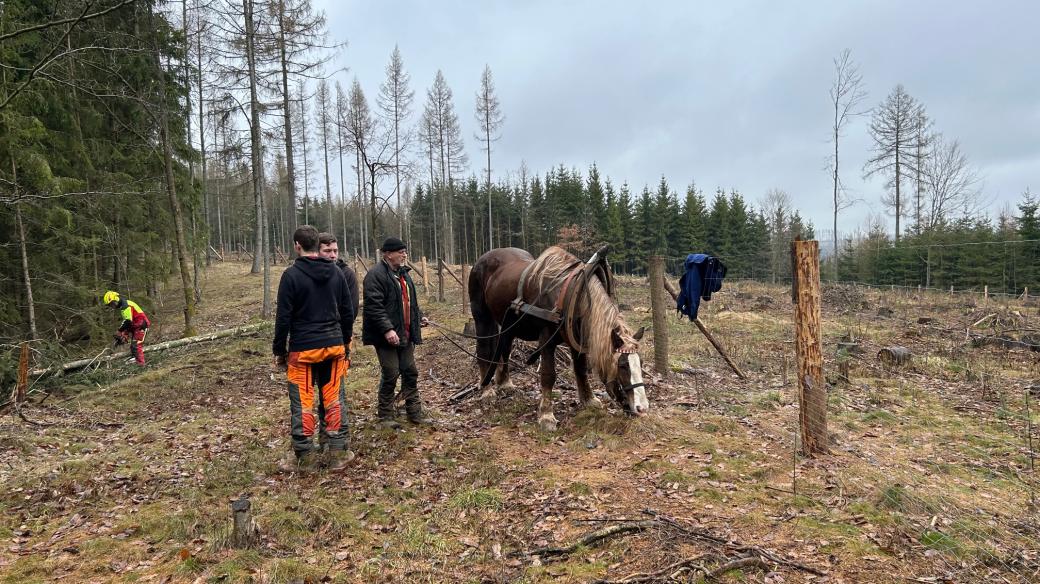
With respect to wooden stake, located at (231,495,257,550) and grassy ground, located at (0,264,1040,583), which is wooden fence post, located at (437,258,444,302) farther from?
wooden stake, located at (231,495,257,550)

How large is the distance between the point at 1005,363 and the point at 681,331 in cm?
569

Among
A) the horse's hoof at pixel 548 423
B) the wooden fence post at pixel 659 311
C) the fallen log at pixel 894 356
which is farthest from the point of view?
the fallen log at pixel 894 356

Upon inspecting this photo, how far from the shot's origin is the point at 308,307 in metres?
4.26

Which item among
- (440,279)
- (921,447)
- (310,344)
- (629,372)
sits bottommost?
(921,447)

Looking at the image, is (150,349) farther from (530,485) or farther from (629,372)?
(629,372)

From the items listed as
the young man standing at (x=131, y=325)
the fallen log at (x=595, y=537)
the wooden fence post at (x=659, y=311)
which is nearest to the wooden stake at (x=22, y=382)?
the young man standing at (x=131, y=325)

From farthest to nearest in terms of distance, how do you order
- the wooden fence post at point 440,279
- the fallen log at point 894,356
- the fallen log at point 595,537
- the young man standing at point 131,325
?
the wooden fence post at point 440,279 → the young man standing at point 131,325 → the fallen log at point 894,356 → the fallen log at point 595,537

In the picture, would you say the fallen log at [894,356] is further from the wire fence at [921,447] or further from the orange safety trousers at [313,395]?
the orange safety trousers at [313,395]

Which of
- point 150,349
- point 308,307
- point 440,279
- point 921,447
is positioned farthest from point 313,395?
point 440,279

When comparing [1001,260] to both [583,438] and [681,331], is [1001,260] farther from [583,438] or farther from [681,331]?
[583,438]

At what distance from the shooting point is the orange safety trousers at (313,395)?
168 inches

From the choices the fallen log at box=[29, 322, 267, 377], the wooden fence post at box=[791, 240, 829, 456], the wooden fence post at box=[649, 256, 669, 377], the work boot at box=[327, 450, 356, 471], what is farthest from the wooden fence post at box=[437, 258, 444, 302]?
the wooden fence post at box=[791, 240, 829, 456]

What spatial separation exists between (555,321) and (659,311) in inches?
92.5

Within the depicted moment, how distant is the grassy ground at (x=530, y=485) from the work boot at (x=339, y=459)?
0.12m
